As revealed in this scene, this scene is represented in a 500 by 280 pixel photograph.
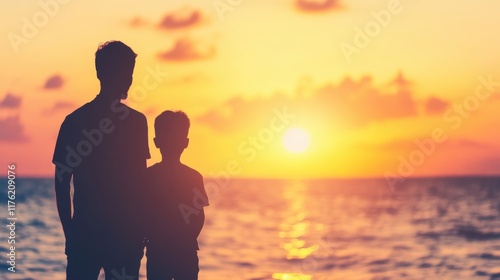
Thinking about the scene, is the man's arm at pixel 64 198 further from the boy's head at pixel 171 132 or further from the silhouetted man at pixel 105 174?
the boy's head at pixel 171 132

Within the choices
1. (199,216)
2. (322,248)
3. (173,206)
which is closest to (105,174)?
(173,206)

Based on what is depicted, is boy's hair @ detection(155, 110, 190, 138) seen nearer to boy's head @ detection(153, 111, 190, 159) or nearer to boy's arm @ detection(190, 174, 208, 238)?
boy's head @ detection(153, 111, 190, 159)

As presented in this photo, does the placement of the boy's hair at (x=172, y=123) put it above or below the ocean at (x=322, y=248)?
below

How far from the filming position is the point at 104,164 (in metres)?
5.05

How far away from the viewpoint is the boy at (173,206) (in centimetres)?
593

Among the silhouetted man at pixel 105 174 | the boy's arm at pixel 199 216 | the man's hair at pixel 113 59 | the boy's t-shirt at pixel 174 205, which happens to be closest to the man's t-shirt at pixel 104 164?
the silhouetted man at pixel 105 174

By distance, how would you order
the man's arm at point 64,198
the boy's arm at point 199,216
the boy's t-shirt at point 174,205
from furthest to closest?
the boy's arm at point 199,216
the boy's t-shirt at point 174,205
the man's arm at point 64,198

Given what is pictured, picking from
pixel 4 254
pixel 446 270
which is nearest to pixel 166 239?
pixel 446 270

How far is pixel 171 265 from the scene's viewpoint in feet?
19.7

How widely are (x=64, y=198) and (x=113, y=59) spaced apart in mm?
1079

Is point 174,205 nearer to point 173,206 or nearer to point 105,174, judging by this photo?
point 173,206

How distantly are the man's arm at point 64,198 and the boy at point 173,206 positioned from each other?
1007 millimetres

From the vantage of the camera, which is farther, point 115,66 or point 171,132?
point 171,132

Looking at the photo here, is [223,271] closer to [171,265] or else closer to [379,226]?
[171,265]
